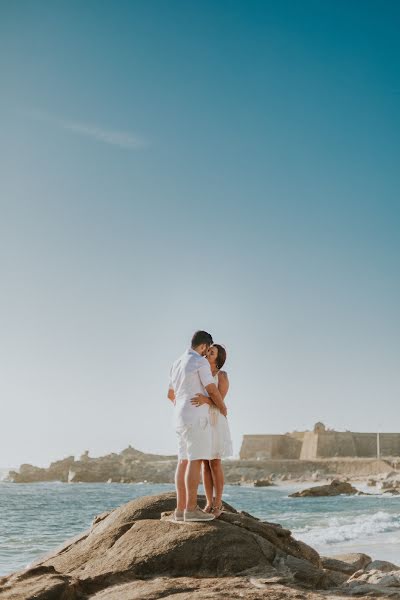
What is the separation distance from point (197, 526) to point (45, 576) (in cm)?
130

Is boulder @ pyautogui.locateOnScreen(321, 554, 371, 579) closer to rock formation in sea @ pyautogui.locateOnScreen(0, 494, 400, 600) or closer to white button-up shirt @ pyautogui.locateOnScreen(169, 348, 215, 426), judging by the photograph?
rock formation in sea @ pyautogui.locateOnScreen(0, 494, 400, 600)

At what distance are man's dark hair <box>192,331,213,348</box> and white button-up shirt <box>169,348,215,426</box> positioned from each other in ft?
0.35

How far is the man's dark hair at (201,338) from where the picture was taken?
5.74m

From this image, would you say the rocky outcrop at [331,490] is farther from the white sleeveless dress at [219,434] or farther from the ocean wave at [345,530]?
the white sleeveless dress at [219,434]

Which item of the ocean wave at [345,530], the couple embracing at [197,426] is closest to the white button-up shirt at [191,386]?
the couple embracing at [197,426]

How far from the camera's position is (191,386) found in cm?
556

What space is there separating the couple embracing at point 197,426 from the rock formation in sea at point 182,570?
224 millimetres

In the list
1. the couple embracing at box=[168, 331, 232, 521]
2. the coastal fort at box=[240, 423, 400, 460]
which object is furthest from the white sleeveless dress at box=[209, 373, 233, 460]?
the coastal fort at box=[240, 423, 400, 460]

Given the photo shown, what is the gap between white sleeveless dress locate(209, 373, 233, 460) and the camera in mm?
5711

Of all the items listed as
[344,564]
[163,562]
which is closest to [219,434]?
[163,562]

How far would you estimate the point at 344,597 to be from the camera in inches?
177

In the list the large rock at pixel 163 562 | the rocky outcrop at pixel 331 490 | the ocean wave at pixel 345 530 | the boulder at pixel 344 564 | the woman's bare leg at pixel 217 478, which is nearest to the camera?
the large rock at pixel 163 562

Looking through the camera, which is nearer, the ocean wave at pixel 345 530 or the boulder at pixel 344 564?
the boulder at pixel 344 564

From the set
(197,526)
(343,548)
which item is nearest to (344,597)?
(197,526)
